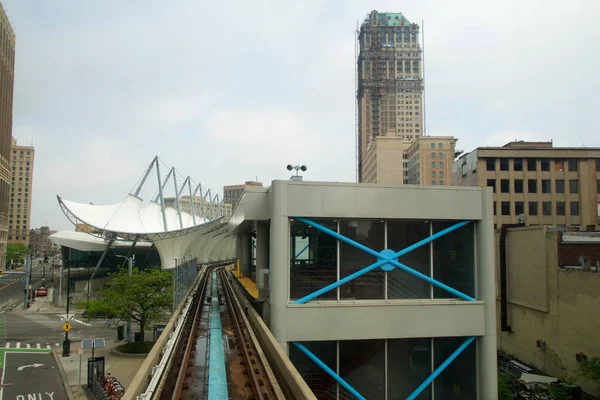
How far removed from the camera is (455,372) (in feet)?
50.5

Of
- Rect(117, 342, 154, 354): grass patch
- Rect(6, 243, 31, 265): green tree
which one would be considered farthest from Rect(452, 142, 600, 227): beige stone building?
Rect(6, 243, 31, 265): green tree

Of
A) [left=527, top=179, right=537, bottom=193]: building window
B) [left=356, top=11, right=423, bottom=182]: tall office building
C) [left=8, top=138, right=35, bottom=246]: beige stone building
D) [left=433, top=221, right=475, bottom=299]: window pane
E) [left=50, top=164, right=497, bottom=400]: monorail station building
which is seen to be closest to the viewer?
[left=50, top=164, right=497, bottom=400]: monorail station building

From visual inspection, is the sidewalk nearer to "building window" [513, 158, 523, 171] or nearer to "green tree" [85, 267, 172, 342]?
"green tree" [85, 267, 172, 342]

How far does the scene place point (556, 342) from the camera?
2733 centimetres

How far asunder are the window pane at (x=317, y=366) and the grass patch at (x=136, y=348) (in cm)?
2160

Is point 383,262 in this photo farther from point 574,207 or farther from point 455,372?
point 574,207

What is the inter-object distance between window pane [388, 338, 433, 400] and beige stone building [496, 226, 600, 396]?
14497mm

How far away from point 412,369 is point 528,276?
62.7 ft

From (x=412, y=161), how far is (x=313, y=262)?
101 meters

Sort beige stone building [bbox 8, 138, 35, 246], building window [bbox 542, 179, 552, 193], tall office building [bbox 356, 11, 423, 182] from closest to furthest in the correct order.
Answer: building window [bbox 542, 179, 552, 193] < tall office building [bbox 356, 11, 423, 182] < beige stone building [bbox 8, 138, 35, 246]

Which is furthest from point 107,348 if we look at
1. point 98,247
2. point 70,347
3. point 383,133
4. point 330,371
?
point 383,133

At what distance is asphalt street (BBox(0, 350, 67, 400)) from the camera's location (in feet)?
79.7

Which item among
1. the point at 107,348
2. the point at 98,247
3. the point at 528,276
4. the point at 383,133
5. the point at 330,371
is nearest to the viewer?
the point at 330,371

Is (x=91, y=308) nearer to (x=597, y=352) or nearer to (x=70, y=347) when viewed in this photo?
(x=70, y=347)
